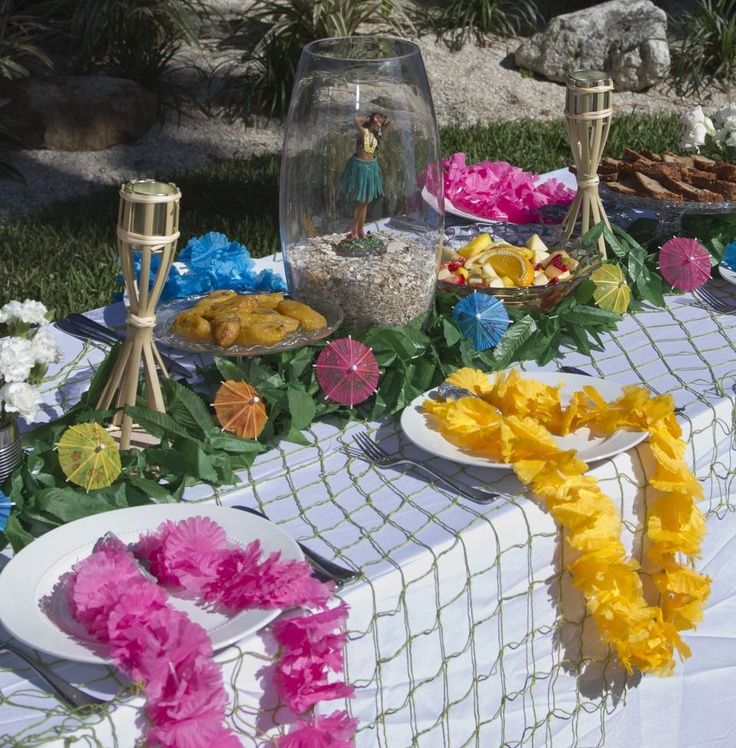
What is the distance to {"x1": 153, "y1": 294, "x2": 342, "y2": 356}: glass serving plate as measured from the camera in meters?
1.39

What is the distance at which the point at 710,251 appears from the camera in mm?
2051

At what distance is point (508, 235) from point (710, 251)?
393 mm

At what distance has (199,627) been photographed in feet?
3.11

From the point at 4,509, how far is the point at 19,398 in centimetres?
13

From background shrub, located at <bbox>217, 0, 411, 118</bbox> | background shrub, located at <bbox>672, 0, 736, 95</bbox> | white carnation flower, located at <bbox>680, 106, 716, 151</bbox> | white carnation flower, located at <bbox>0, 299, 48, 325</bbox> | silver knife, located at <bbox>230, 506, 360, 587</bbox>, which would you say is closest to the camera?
silver knife, located at <bbox>230, 506, 360, 587</bbox>

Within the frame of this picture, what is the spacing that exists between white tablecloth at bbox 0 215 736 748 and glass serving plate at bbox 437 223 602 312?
0.43ft

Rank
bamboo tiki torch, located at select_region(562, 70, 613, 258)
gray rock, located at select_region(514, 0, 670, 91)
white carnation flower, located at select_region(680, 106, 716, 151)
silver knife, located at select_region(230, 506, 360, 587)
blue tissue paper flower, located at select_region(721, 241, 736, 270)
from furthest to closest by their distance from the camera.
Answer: gray rock, located at select_region(514, 0, 670, 91) < white carnation flower, located at select_region(680, 106, 716, 151) < blue tissue paper flower, located at select_region(721, 241, 736, 270) < bamboo tiki torch, located at select_region(562, 70, 613, 258) < silver knife, located at select_region(230, 506, 360, 587)

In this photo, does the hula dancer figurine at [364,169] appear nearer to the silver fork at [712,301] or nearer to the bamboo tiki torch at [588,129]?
the bamboo tiki torch at [588,129]

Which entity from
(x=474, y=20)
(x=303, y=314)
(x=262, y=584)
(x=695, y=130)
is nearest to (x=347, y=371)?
(x=303, y=314)

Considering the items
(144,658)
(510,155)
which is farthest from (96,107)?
(144,658)

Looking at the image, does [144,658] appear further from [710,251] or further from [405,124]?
[710,251]

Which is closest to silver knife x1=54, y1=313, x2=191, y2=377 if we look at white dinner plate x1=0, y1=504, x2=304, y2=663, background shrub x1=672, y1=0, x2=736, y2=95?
white dinner plate x1=0, y1=504, x2=304, y2=663

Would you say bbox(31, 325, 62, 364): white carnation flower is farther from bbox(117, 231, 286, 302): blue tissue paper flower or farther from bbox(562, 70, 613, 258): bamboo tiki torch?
bbox(562, 70, 613, 258): bamboo tiki torch

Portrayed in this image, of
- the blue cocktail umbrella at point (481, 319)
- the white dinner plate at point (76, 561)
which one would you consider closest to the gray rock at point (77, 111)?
the blue cocktail umbrella at point (481, 319)
